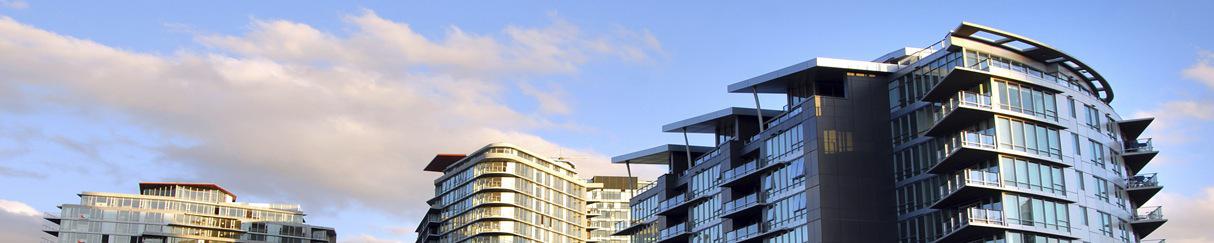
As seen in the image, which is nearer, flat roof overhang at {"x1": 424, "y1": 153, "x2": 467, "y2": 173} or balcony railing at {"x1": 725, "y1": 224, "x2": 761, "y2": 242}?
balcony railing at {"x1": 725, "y1": 224, "x2": 761, "y2": 242}

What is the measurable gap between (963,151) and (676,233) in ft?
114

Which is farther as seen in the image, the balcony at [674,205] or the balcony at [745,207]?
the balcony at [674,205]

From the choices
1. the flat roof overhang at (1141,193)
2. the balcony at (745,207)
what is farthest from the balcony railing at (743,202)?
the flat roof overhang at (1141,193)

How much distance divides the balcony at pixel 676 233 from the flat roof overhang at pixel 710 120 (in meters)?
7.53

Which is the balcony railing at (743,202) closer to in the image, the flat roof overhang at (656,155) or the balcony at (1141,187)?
the flat roof overhang at (656,155)

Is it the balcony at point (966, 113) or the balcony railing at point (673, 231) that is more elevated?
the balcony at point (966, 113)

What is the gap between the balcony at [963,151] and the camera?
254 feet

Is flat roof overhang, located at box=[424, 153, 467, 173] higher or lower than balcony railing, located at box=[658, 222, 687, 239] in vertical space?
higher

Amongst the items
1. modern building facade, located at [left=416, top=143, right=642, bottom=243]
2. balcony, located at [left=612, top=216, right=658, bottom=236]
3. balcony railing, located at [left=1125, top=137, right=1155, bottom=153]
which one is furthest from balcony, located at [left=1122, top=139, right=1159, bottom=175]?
modern building facade, located at [left=416, top=143, right=642, bottom=243]

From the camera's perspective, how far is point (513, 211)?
562 feet

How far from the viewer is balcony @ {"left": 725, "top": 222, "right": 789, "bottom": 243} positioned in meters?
90.6

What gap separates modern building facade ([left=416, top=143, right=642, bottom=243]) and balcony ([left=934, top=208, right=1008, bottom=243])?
9691 cm

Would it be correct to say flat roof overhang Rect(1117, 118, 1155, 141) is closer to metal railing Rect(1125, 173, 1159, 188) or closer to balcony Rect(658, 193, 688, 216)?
metal railing Rect(1125, 173, 1159, 188)

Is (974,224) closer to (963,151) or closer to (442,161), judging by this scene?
(963,151)
